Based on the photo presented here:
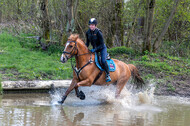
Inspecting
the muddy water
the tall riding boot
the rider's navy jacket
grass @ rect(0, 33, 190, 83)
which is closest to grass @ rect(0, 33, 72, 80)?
grass @ rect(0, 33, 190, 83)

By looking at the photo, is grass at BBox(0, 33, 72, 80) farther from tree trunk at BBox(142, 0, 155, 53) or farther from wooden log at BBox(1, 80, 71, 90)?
tree trunk at BBox(142, 0, 155, 53)

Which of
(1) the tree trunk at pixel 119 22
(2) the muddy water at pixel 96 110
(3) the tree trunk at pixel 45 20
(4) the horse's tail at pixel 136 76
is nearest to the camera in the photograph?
(2) the muddy water at pixel 96 110

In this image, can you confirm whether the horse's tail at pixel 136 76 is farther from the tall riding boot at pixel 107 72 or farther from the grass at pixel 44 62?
the grass at pixel 44 62

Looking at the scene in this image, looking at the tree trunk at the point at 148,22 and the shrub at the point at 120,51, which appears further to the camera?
the shrub at the point at 120,51

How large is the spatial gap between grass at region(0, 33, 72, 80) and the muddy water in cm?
166

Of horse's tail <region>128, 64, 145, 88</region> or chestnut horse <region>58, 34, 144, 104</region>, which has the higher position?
chestnut horse <region>58, 34, 144, 104</region>

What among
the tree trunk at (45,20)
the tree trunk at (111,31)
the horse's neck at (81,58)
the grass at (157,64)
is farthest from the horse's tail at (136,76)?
the tree trunk at (45,20)

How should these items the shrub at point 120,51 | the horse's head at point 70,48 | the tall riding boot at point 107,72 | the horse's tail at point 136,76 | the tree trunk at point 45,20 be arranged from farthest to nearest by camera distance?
1. the tree trunk at point 45,20
2. the shrub at point 120,51
3. the horse's tail at point 136,76
4. the tall riding boot at point 107,72
5. the horse's head at point 70,48

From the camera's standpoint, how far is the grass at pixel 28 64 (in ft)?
34.4

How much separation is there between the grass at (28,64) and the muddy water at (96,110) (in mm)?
1655

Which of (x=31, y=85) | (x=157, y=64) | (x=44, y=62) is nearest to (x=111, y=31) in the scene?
(x=157, y=64)

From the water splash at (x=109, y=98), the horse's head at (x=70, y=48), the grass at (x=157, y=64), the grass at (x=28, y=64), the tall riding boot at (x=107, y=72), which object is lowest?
the water splash at (x=109, y=98)

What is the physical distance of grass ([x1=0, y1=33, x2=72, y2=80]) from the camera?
1049 centimetres

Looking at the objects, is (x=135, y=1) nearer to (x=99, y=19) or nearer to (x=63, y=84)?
(x=99, y=19)
